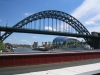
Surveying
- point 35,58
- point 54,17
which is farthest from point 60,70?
point 54,17

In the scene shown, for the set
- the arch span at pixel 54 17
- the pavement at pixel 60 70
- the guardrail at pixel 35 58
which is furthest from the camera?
the arch span at pixel 54 17

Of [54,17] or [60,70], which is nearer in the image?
[60,70]

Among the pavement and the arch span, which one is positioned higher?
the arch span

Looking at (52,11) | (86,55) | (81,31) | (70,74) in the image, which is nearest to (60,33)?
(52,11)

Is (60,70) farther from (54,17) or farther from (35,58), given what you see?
(54,17)

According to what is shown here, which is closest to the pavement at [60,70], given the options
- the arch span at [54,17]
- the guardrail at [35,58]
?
the guardrail at [35,58]

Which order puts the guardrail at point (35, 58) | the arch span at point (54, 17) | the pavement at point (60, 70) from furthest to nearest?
the arch span at point (54, 17), the guardrail at point (35, 58), the pavement at point (60, 70)

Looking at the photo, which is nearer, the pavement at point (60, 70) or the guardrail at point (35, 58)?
the pavement at point (60, 70)

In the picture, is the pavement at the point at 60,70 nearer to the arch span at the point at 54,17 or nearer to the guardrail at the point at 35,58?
the guardrail at the point at 35,58

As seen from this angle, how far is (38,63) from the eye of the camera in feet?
73.8

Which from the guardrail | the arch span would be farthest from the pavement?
the arch span

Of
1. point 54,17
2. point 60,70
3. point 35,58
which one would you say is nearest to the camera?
point 60,70

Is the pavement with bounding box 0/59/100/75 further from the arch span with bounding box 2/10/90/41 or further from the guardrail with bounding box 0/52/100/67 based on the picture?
the arch span with bounding box 2/10/90/41

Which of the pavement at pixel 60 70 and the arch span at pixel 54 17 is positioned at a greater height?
the arch span at pixel 54 17
